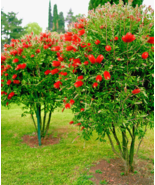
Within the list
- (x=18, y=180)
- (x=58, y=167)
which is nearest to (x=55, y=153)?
(x=58, y=167)

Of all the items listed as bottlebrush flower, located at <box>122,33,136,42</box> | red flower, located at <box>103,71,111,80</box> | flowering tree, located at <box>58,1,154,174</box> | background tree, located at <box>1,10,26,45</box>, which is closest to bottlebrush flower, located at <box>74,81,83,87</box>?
flowering tree, located at <box>58,1,154,174</box>

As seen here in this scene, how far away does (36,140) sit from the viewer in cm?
570

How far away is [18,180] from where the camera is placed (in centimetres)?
351

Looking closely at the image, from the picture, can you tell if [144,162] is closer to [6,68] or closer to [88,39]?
[88,39]

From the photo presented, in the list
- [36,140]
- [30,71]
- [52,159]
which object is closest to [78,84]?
[30,71]

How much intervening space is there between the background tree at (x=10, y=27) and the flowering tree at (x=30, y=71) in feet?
85.5

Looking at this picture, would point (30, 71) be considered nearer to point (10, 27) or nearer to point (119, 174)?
point (119, 174)

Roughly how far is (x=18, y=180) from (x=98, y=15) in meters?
3.41

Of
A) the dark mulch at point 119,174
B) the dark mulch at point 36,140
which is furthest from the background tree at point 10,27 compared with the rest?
the dark mulch at point 119,174

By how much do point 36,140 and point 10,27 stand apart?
2754 centimetres

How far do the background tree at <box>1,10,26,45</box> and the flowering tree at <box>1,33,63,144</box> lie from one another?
2607 cm

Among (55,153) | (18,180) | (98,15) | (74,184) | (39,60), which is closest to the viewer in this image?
(98,15)

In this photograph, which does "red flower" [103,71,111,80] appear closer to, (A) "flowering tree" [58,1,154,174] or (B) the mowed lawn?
(A) "flowering tree" [58,1,154,174]

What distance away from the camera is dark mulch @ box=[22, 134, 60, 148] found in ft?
17.8
